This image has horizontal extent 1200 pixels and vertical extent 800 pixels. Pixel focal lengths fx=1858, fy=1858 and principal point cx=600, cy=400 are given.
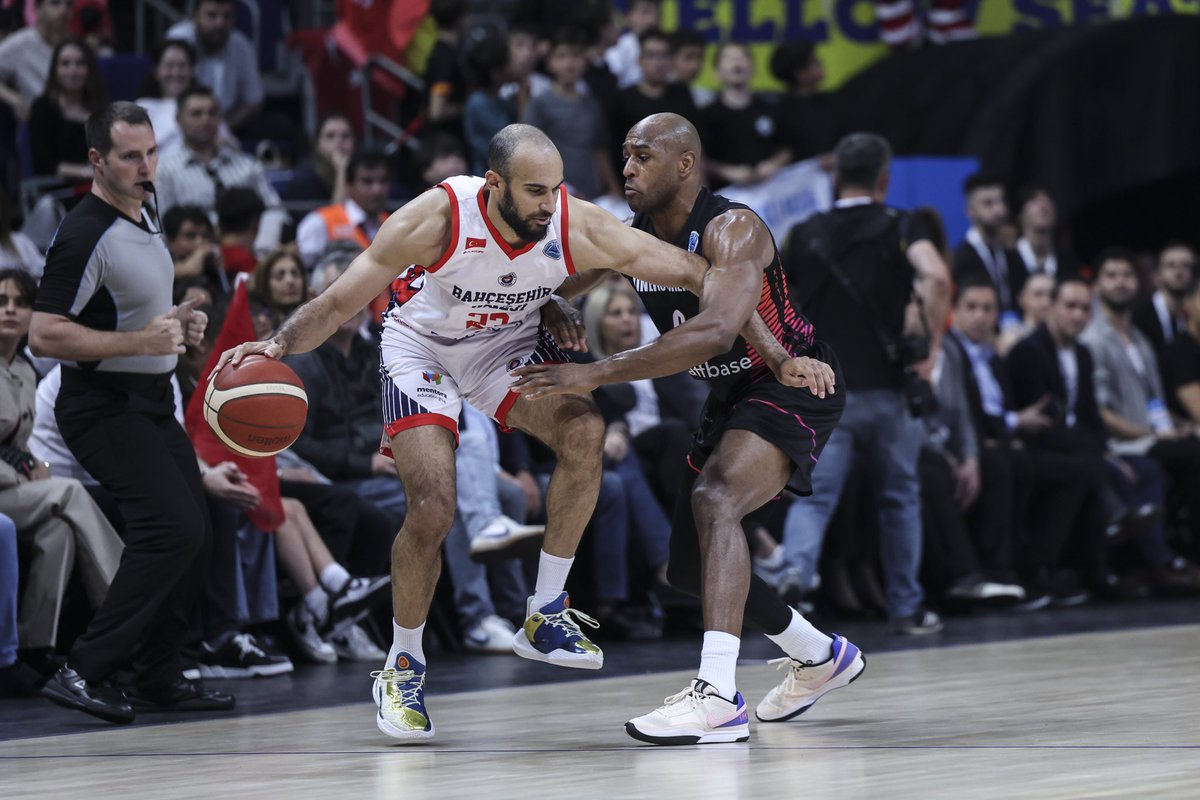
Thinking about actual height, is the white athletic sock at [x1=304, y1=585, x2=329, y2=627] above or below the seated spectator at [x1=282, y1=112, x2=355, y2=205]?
below

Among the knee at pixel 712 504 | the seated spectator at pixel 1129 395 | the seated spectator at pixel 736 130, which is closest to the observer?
the knee at pixel 712 504

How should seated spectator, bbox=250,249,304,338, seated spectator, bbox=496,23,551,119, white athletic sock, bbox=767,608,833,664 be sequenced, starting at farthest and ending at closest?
seated spectator, bbox=496,23,551,119, seated spectator, bbox=250,249,304,338, white athletic sock, bbox=767,608,833,664

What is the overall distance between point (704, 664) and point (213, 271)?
4.29 m

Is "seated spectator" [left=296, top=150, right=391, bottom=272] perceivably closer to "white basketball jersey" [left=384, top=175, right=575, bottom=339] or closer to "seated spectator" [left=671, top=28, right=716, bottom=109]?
"seated spectator" [left=671, top=28, right=716, bottom=109]

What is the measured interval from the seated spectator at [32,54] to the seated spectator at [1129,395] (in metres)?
6.56

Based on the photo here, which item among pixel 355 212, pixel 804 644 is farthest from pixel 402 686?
pixel 355 212

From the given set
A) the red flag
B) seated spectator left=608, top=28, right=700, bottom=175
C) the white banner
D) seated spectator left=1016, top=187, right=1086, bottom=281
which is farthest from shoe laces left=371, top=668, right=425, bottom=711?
seated spectator left=1016, top=187, right=1086, bottom=281

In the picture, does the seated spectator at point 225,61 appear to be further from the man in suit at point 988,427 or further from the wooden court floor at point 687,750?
the wooden court floor at point 687,750

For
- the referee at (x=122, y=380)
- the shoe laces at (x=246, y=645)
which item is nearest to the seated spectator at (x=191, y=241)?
the shoe laces at (x=246, y=645)

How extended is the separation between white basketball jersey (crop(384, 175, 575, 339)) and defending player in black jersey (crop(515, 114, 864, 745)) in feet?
1.05

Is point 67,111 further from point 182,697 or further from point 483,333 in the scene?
point 483,333

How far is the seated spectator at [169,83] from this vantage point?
10883 millimetres

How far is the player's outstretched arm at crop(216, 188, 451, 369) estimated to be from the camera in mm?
5590

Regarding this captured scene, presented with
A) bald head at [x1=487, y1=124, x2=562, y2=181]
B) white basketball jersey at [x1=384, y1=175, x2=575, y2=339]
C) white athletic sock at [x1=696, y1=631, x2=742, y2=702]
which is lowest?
white athletic sock at [x1=696, y1=631, x2=742, y2=702]
